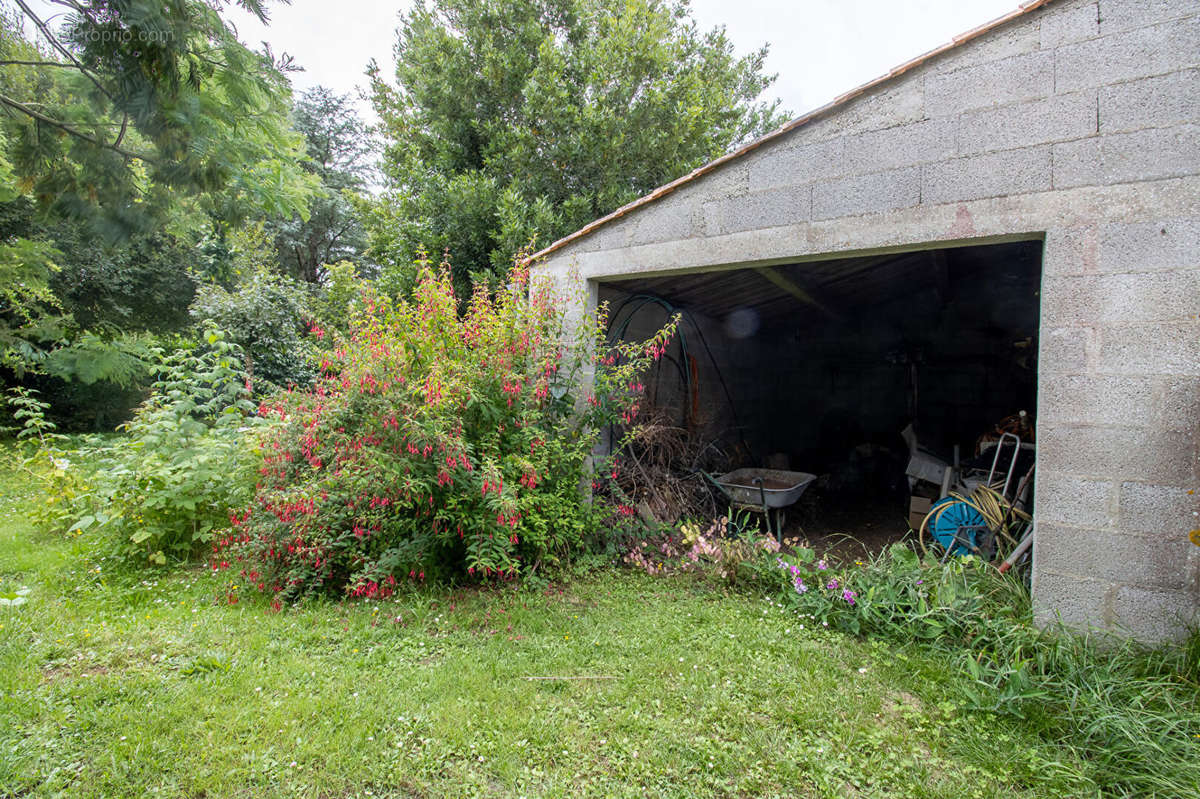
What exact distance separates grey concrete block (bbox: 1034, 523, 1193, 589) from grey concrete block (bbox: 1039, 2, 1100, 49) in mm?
2461

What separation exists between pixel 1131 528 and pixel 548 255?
4020 mm

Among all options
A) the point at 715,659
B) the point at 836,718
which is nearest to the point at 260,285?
the point at 715,659

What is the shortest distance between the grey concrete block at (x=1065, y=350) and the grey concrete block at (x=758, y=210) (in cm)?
148

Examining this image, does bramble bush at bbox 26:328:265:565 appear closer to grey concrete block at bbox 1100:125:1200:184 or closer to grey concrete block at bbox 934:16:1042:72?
grey concrete block at bbox 934:16:1042:72

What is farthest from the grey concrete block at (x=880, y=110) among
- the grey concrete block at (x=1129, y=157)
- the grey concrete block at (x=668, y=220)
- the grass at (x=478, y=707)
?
the grass at (x=478, y=707)

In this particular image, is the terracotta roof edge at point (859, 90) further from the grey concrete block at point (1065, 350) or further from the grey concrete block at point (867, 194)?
the grey concrete block at point (1065, 350)

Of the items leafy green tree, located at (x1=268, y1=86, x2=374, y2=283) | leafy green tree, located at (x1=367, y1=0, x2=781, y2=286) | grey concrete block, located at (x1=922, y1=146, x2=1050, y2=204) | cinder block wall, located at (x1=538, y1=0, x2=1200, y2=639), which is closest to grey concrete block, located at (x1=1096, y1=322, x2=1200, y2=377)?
cinder block wall, located at (x1=538, y1=0, x2=1200, y2=639)

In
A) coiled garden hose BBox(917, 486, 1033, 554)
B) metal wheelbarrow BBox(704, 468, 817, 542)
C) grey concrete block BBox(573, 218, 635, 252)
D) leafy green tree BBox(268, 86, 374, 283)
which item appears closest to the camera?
coiled garden hose BBox(917, 486, 1033, 554)

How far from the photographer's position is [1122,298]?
2535mm

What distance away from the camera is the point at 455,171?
8141mm

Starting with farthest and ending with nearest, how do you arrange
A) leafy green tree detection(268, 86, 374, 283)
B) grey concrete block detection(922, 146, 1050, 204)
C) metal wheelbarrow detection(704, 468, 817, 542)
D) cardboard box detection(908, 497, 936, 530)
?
leafy green tree detection(268, 86, 374, 283)
cardboard box detection(908, 497, 936, 530)
metal wheelbarrow detection(704, 468, 817, 542)
grey concrete block detection(922, 146, 1050, 204)

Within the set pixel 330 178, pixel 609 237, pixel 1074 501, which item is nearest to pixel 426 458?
pixel 609 237

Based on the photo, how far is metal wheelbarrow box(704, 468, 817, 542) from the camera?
4.68m

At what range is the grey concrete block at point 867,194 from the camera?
3029 millimetres
